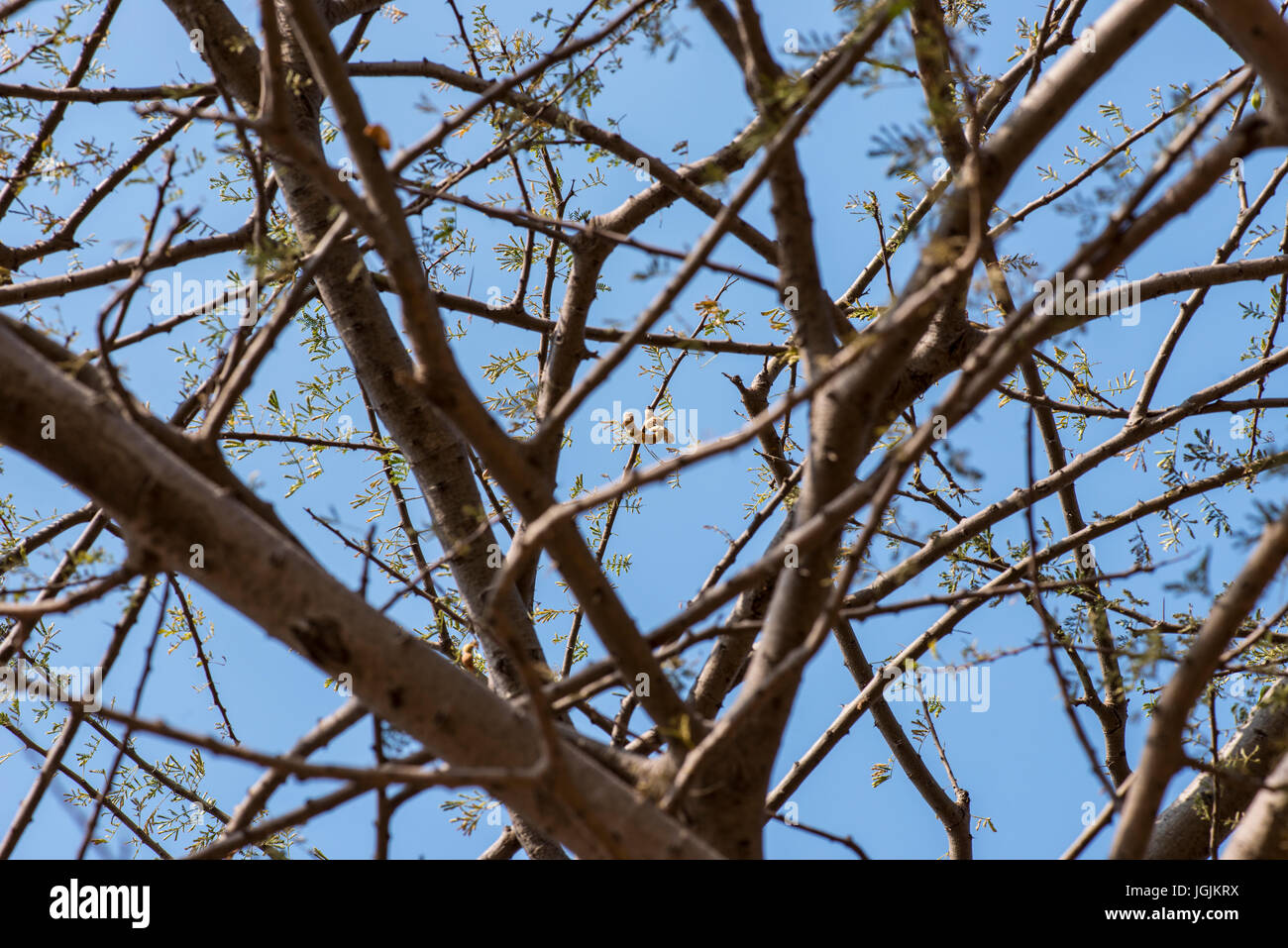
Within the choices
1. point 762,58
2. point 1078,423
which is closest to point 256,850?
point 762,58

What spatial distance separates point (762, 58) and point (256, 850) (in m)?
2.52

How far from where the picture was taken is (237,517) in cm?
128

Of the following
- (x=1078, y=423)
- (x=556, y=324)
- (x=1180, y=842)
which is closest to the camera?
(x=1180, y=842)

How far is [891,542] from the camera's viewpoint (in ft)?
9.09

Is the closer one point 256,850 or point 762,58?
point 762,58

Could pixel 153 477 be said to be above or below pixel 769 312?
below

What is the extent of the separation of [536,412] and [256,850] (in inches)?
61.1

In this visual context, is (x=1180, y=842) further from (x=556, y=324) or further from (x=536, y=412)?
(x=556, y=324)

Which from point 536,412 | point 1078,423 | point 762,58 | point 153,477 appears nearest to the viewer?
point 153,477

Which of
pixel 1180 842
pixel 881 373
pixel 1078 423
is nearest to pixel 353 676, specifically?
pixel 881 373
